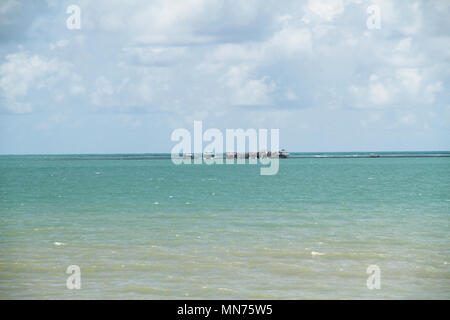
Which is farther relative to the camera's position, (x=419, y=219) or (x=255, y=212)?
(x=255, y=212)

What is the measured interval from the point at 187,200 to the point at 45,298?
91.8ft

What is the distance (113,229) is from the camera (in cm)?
2644

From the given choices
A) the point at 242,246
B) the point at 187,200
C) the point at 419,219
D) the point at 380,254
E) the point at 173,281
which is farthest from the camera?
the point at 187,200

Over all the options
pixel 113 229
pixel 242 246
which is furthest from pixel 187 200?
pixel 242 246

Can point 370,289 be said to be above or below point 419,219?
below

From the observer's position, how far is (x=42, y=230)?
86.3 feet

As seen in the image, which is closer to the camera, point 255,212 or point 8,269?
point 8,269

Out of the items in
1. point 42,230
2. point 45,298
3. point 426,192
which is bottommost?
point 45,298

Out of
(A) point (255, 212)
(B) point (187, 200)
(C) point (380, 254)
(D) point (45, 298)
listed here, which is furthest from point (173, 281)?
(B) point (187, 200)

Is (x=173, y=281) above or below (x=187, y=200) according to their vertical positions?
below

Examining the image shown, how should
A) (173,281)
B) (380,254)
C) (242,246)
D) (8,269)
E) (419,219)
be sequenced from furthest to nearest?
(419,219) → (242,246) → (380,254) → (8,269) → (173,281)
